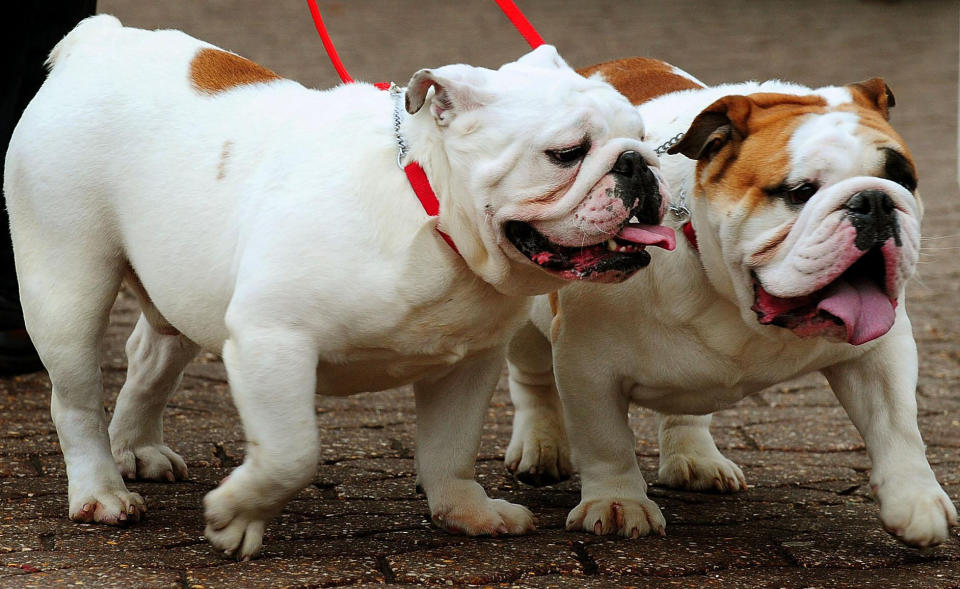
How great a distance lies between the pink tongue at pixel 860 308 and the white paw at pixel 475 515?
1.09m

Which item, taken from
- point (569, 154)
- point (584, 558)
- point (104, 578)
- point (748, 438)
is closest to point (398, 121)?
point (569, 154)

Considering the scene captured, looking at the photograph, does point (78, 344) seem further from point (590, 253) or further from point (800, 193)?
point (800, 193)

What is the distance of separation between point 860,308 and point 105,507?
7.04ft

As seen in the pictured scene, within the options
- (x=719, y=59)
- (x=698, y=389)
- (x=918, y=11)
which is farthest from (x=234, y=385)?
(x=918, y=11)

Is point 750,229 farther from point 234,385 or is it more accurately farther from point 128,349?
point 128,349

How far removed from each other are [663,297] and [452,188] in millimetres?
759

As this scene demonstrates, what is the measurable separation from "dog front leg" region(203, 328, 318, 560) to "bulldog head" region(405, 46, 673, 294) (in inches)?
19.8

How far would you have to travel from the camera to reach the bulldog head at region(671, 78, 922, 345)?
3.34 meters

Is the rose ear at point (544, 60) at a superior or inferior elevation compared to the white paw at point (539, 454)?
superior

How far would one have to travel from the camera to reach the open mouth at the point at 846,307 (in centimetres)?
342

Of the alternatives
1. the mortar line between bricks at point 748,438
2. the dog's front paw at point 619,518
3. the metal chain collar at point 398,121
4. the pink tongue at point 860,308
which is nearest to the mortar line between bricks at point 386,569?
the dog's front paw at point 619,518

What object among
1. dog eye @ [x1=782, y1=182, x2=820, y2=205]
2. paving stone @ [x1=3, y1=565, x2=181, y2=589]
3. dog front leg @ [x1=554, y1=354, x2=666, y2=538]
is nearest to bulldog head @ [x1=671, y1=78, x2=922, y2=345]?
dog eye @ [x1=782, y1=182, x2=820, y2=205]

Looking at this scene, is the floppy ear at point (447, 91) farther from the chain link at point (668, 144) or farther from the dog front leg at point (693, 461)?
the dog front leg at point (693, 461)

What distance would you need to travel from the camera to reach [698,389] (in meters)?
3.94
